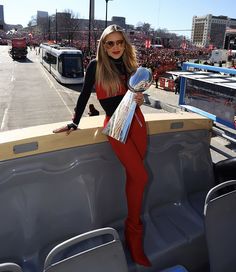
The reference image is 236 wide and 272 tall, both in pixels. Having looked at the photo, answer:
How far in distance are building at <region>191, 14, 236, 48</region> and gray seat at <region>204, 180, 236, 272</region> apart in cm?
10908

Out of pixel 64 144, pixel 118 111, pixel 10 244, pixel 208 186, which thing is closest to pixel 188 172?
pixel 208 186

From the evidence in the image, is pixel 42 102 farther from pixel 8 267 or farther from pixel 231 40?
pixel 231 40

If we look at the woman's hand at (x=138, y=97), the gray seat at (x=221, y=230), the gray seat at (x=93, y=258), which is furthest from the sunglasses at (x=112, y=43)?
the gray seat at (x=93, y=258)

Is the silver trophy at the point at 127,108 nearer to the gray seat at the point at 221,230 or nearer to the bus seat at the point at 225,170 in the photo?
the gray seat at the point at 221,230

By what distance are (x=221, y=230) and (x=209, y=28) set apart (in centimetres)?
12230

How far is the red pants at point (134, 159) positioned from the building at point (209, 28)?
357 feet

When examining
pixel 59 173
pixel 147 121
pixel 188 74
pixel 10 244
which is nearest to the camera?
pixel 10 244

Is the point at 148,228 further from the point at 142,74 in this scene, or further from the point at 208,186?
the point at 142,74

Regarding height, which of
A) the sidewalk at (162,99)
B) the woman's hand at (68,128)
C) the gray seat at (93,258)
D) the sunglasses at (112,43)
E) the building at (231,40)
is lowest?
the sidewalk at (162,99)

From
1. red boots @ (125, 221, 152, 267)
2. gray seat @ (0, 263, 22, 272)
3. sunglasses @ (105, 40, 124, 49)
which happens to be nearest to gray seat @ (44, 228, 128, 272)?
gray seat @ (0, 263, 22, 272)

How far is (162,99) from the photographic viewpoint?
17.4m

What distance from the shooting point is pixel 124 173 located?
8.92 ft

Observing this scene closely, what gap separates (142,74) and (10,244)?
1.52 m

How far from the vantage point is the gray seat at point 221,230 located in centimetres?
213
